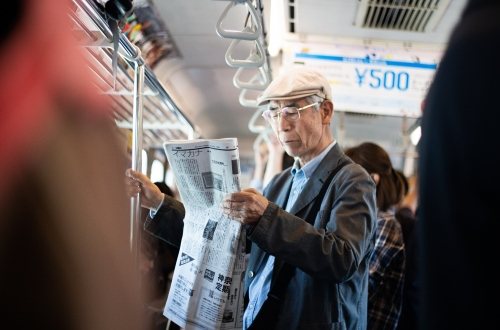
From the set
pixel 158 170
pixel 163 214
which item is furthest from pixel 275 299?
pixel 158 170

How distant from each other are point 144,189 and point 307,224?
0.67m

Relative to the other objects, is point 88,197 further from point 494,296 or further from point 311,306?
point 311,306

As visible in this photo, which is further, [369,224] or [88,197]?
[369,224]

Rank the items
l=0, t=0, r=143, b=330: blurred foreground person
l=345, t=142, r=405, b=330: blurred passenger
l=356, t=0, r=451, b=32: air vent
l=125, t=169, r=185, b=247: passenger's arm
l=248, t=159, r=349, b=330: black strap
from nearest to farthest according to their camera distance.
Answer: l=0, t=0, r=143, b=330: blurred foreground person → l=248, t=159, r=349, b=330: black strap → l=125, t=169, r=185, b=247: passenger's arm → l=345, t=142, r=405, b=330: blurred passenger → l=356, t=0, r=451, b=32: air vent

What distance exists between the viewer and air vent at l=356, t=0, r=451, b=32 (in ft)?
11.2

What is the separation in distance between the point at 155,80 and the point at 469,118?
175 cm

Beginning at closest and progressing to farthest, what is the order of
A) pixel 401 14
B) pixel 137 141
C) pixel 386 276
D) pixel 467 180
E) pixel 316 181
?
pixel 467 180 → pixel 316 181 → pixel 137 141 → pixel 386 276 → pixel 401 14

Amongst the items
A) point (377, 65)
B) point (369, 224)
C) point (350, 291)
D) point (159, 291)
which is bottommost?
point (159, 291)

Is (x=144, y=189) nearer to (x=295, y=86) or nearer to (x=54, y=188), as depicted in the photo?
(x=295, y=86)

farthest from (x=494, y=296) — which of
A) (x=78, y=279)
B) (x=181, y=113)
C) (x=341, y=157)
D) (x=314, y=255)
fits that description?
(x=181, y=113)

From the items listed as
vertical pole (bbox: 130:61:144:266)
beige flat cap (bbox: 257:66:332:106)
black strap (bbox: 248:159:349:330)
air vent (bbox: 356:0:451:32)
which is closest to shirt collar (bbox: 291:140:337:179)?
beige flat cap (bbox: 257:66:332:106)

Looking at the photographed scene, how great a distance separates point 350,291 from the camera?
173 cm

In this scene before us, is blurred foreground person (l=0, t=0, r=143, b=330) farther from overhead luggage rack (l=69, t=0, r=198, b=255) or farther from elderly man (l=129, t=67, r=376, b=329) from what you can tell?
elderly man (l=129, t=67, r=376, b=329)

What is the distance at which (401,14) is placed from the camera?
361 cm
